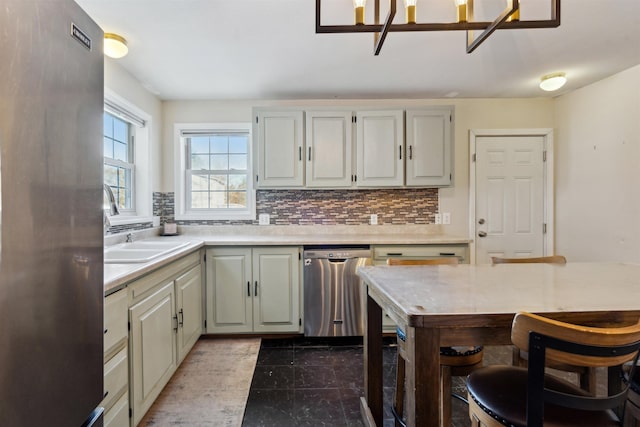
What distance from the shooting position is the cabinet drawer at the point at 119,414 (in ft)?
4.42

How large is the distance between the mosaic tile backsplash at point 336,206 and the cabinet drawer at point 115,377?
1.89 metres

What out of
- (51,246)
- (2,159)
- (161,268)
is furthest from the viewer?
(161,268)

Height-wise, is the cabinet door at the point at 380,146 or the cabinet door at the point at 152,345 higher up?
the cabinet door at the point at 380,146

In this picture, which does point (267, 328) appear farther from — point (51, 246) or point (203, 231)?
point (51, 246)

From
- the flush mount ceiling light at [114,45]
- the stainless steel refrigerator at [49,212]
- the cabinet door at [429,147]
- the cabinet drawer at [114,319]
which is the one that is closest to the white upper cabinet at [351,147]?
the cabinet door at [429,147]

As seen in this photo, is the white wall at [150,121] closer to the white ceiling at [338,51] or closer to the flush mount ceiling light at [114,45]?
the white ceiling at [338,51]

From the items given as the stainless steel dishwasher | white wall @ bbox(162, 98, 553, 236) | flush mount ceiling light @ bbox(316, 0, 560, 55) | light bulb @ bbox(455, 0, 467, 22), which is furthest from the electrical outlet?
light bulb @ bbox(455, 0, 467, 22)

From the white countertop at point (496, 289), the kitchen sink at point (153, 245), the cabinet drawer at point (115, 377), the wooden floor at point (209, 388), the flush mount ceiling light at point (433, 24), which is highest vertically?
the flush mount ceiling light at point (433, 24)

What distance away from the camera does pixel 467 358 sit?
4.52 feet

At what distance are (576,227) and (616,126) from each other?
0.97 m

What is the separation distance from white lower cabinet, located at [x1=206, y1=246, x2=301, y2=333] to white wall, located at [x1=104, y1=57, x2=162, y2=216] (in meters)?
0.99

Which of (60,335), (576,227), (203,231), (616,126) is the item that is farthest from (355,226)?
(60,335)

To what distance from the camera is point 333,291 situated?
270cm

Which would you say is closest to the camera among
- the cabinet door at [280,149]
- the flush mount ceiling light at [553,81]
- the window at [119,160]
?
the window at [119,160]
